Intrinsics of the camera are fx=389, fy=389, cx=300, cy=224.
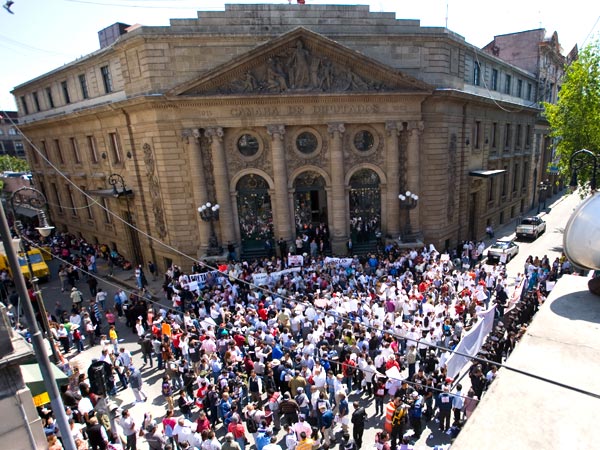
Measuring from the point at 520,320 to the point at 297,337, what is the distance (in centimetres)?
833

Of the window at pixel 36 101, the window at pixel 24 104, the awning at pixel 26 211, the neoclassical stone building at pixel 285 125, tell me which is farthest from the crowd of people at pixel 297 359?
the window at pixel 24 104

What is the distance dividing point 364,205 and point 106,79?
65.3ft

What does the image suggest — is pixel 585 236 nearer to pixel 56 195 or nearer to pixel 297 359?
Answer: pixel 297 359

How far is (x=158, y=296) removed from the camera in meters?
21.6

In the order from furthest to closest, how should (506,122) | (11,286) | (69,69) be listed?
(506,122) → (69,69) → (11,286)

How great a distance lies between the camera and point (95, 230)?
32500 millimetres

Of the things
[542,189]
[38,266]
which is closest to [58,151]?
[38,266]

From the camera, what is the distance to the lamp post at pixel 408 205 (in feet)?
80.8

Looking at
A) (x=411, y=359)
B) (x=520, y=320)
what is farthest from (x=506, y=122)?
(x=411, y=359)

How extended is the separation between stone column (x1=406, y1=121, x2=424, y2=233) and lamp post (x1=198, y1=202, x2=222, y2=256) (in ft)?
40.1

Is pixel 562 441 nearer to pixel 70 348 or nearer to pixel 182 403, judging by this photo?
pixel 182 403

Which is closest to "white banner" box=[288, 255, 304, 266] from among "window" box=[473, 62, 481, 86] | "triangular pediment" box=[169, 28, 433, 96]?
"triangular pediment" box=[169, 28, 433, 96]

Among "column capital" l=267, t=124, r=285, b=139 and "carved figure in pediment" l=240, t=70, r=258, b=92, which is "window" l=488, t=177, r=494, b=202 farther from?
"carved figure in pediment" l=240, t=70, r=258, b=92

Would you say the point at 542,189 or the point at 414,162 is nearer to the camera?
the point at 414,162
